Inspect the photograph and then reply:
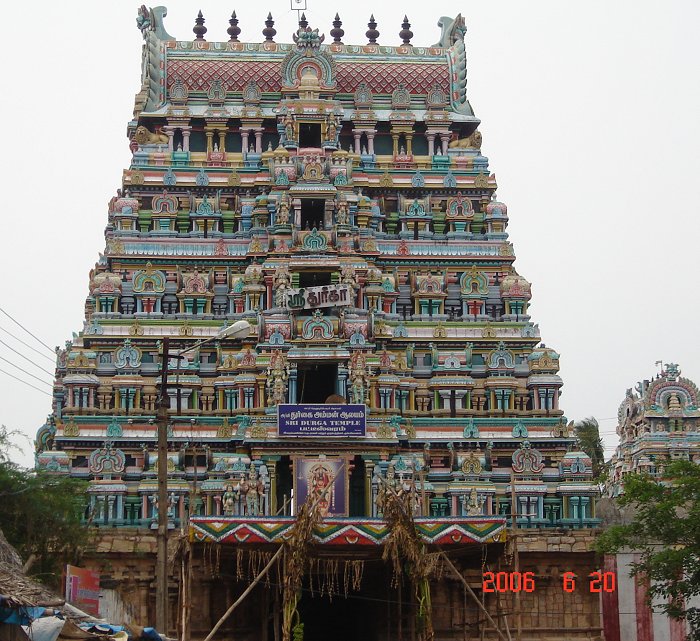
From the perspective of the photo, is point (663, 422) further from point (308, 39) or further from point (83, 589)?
point (83, 589)

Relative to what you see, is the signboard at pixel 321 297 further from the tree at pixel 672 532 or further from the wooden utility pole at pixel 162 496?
the wooden utility pole at pixel 162 496

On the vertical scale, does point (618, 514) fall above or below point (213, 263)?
below

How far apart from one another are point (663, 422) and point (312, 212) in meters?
37.7

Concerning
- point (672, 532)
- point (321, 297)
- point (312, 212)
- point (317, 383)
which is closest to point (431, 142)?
A: point (312, 212)

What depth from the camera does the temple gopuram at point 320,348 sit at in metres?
52.9

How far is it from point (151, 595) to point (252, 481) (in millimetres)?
6569

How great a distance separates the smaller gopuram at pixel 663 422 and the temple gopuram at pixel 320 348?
101 feet

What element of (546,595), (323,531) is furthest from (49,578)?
(546,595)

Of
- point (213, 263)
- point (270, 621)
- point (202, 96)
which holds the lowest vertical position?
point (270, 621)

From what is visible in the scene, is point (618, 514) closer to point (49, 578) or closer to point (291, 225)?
point (291, 225)

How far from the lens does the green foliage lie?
46000 mm

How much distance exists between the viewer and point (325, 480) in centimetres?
5688

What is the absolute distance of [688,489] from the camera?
44938 mm
